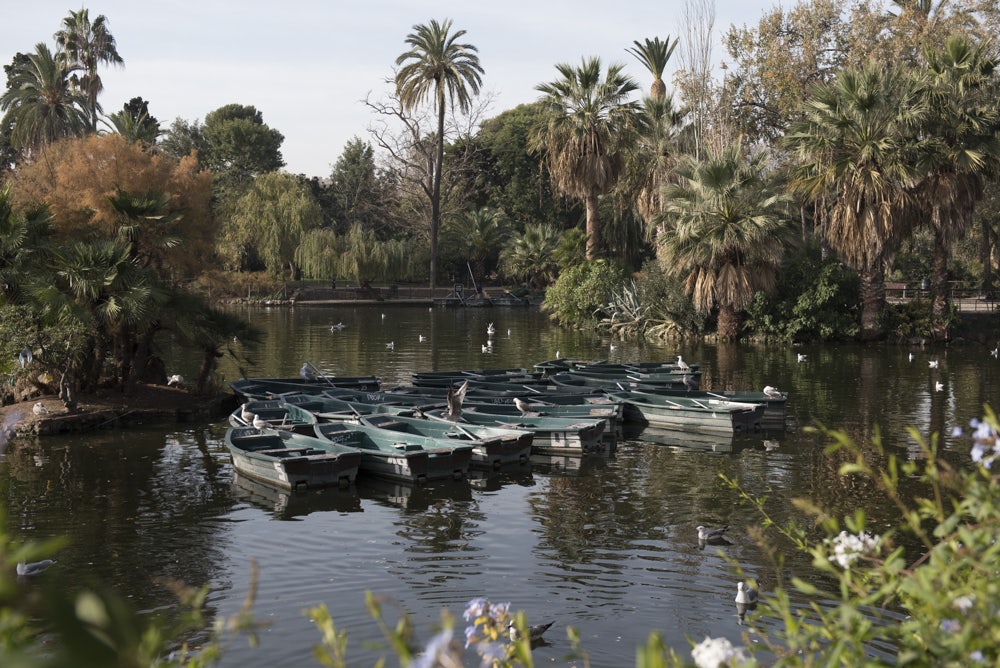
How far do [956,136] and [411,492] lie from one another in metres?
26.8

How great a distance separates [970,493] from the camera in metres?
3.73

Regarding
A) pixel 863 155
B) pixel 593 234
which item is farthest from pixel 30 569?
pixel 593 234

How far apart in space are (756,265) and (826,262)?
15.3 ft

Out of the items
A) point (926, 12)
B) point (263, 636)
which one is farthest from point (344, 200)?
point (263, 636)

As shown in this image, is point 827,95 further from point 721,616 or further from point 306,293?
point 306,293

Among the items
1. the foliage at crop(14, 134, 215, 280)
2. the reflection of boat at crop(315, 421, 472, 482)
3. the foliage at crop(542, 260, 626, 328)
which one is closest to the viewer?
the reflection of boat at crop(315, 421, 472, 482)

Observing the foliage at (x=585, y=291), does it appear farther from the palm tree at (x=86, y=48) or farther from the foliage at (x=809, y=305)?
the palm tree at (x=86, y=48)

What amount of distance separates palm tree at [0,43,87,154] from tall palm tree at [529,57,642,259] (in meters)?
28.1

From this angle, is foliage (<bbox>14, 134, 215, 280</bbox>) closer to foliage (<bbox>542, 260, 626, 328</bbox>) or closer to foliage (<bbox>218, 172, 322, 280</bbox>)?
foliage (<bbox>542, 260, 626, 328</bbox>)

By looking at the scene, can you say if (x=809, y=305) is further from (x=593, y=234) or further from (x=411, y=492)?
(x=411, y=492)

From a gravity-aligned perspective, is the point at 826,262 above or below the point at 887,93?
below

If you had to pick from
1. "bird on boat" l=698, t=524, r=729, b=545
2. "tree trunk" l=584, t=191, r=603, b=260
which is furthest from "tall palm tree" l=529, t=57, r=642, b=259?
"bird on boat" l=698, t=524, r=729, b=545

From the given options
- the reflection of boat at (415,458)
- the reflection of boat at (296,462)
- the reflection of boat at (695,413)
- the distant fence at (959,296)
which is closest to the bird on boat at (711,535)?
Result: the reflection of boat at (415,458)

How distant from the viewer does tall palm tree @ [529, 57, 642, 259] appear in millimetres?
46375
